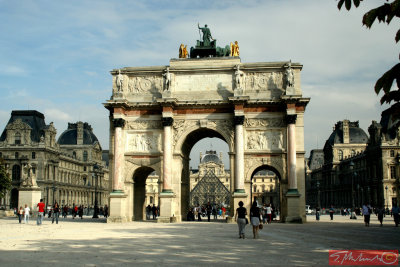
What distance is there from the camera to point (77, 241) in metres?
17.4

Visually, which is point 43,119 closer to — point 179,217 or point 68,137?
point 68,137

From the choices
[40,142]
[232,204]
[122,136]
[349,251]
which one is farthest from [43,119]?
[349,251]

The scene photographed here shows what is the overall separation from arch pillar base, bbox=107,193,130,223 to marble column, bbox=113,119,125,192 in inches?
19.4

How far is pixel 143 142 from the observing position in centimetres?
3612

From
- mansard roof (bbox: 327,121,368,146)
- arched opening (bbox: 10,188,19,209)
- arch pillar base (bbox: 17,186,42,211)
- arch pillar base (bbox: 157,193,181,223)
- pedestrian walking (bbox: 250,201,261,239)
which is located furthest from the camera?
mansard roof (bbox: 327,121,368,146)

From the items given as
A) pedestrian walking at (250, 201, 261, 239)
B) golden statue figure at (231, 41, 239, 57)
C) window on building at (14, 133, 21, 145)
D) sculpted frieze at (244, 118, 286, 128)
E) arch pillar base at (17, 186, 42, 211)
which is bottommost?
pedestrian walking at (250, 201, 261, 239)

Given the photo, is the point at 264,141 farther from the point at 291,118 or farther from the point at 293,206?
the point at 293,206

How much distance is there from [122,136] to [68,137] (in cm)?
8003

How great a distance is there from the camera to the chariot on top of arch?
35281 mm

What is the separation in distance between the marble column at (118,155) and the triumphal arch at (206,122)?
0.25 feet

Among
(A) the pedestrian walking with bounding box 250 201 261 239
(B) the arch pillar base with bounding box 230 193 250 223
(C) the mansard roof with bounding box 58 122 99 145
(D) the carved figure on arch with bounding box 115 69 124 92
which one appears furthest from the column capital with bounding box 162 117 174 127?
(C) the mansard roof with bounding box 58 122 99 145

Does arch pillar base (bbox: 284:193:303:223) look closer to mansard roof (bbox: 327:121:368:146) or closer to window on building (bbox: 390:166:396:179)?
window on building (bbox: 390:166:396:179)

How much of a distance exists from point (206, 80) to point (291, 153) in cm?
862

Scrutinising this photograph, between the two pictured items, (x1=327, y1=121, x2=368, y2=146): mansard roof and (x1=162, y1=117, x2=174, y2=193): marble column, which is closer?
(x1=162, y1=117, x2=174, y2=193): marble column
